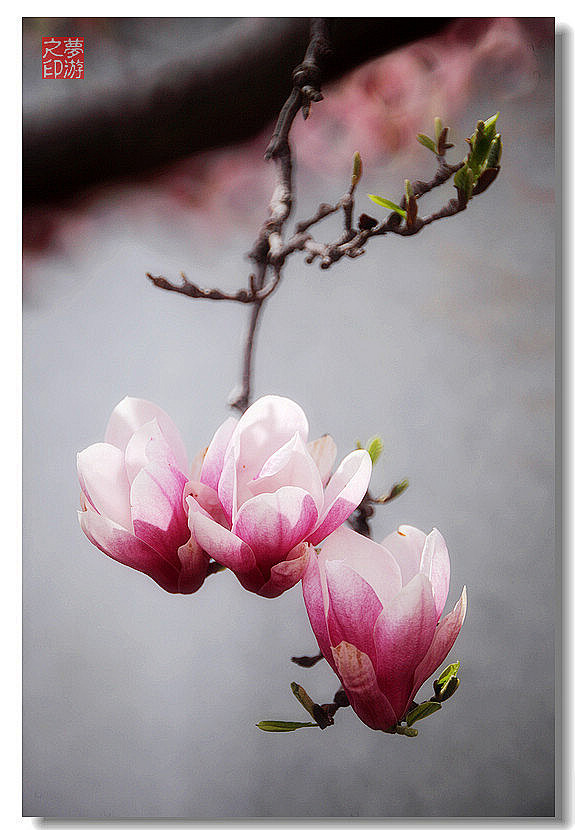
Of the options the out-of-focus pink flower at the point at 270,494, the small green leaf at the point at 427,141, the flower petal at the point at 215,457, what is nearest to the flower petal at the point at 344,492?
the out-of-focus pink flower at the point at 270,494

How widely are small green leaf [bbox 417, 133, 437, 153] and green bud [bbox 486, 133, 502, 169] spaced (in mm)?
60

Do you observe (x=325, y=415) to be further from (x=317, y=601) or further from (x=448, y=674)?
(x=448, y=674)

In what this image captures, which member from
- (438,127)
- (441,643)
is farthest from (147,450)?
(438,127)

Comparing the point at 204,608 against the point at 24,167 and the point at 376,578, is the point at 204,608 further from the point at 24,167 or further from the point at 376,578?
the point at 24,167

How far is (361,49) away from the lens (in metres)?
0.92

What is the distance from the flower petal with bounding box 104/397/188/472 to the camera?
2.91 feet

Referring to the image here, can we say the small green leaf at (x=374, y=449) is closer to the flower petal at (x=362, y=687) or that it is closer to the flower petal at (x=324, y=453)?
the flower petal at (x=324, y=453)

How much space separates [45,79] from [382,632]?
2.34ft

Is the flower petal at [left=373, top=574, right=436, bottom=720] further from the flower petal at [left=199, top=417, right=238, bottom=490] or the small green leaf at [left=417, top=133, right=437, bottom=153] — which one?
the small green leaf at [left=417, top=133, right=437, bottom=153]

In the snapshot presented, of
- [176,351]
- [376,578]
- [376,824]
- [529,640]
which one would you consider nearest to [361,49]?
[176,351]

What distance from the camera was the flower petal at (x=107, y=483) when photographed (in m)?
0.86

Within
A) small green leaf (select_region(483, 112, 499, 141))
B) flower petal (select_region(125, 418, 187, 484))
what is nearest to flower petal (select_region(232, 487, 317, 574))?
flower petal (select_region(125, 418, 187, 484))

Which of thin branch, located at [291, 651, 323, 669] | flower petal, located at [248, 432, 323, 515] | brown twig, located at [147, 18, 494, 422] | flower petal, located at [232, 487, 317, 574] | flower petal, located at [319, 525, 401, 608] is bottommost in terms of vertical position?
thin branch, located at [291, 651, 323, 669]

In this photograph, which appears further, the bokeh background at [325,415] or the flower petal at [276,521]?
the bokeh background at [325,415]
